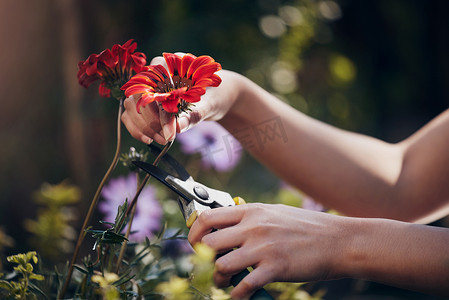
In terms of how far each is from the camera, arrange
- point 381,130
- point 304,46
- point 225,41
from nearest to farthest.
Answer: point 225,41, point 304,46, point 381,130

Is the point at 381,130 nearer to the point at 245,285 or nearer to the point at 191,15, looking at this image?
the point at 191,15

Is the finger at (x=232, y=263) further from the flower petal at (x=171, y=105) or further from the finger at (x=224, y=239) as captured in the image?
the flower petal at (x=171, y=105)

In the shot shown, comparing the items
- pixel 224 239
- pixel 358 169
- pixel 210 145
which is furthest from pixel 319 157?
pixel 224 239

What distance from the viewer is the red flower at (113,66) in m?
0.49

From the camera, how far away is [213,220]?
0.45m

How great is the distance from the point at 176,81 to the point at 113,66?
0.08 m

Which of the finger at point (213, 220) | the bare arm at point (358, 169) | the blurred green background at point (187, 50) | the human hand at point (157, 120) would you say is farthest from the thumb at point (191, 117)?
the blurred green background at point (187, 50)

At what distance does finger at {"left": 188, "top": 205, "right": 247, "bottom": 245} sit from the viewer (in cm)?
45

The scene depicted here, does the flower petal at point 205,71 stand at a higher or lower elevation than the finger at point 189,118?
higher

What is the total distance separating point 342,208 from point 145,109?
489 mm

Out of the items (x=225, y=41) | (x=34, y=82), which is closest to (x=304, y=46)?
(x=225, y=41)

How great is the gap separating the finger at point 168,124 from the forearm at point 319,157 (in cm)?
25

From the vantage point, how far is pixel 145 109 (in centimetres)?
49

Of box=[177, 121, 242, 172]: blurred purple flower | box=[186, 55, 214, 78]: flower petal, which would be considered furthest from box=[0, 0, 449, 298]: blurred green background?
box=[186, 55, 214, 78]: flower petal
